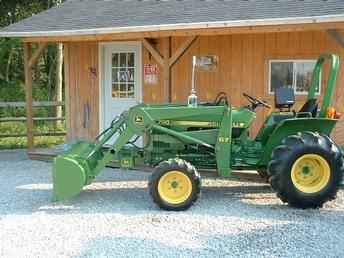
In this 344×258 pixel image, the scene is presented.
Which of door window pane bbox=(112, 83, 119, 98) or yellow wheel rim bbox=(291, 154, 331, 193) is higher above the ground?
door window pane bbox=(112, 83, 119, 98)

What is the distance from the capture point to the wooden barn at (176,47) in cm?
804

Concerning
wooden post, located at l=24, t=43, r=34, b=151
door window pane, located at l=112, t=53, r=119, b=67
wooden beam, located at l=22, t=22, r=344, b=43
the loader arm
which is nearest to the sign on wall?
door window pane, located at l=112, t=53, r=119, b=67

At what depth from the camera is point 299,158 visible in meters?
6.38

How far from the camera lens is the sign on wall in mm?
10453

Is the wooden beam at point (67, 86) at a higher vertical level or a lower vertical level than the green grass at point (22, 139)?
higher

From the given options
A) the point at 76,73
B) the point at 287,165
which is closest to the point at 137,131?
the point at 287,165

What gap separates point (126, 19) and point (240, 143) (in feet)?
12.3

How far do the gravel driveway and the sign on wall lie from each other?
3.10 metres

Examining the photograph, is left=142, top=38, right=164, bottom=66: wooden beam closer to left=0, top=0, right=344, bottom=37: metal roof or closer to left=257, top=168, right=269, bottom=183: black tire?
left=0, top=0, right=344, bottom=37: metal roof

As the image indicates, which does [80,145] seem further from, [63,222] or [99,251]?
[99,251]

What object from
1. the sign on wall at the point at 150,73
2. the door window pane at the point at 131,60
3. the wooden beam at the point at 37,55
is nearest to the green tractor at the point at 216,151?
the sign on wall at the point at 150,73

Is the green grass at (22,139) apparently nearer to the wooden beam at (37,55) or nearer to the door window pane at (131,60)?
the wooden beam at (37,55)

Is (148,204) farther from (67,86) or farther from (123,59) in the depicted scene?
(67,86)

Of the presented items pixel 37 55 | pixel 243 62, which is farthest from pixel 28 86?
pixel 243 62
